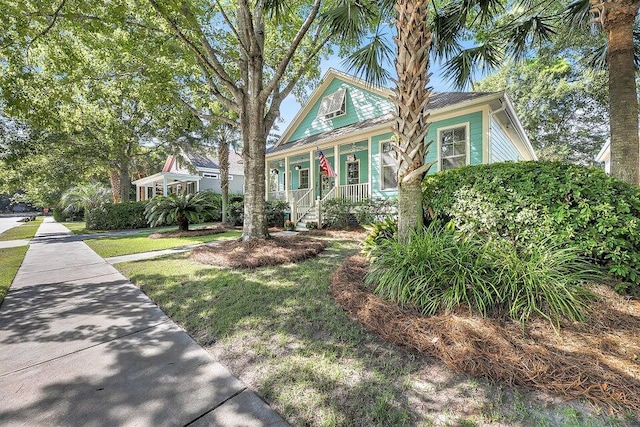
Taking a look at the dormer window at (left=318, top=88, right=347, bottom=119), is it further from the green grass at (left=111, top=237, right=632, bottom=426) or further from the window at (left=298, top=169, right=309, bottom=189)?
the green grass at (left=111, top=237, right=632, bottom=426)

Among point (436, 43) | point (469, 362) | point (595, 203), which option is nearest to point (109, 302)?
point (469, 362)

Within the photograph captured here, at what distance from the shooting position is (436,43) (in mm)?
6047

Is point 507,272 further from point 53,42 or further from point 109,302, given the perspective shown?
point 53,42

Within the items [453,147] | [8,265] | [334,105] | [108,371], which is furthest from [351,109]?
[108,371]

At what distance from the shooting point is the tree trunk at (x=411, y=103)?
368cm

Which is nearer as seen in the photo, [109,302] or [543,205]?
[543,205]

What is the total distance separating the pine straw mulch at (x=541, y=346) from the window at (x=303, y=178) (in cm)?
1301

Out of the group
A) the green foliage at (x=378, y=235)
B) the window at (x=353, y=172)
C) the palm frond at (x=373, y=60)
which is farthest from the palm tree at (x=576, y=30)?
the window at (x=353, y=172)

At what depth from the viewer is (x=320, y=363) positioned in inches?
88.9

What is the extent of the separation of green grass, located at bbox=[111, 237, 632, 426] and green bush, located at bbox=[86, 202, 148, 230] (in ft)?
47.2

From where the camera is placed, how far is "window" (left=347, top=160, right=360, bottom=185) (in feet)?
42.9

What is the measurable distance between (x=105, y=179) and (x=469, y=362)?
1597 inches

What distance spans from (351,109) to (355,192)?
4.21 metres

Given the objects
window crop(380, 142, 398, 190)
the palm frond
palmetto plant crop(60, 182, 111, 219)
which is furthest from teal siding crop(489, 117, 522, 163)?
palmetto plant crop(60, 182, 111, 219)
